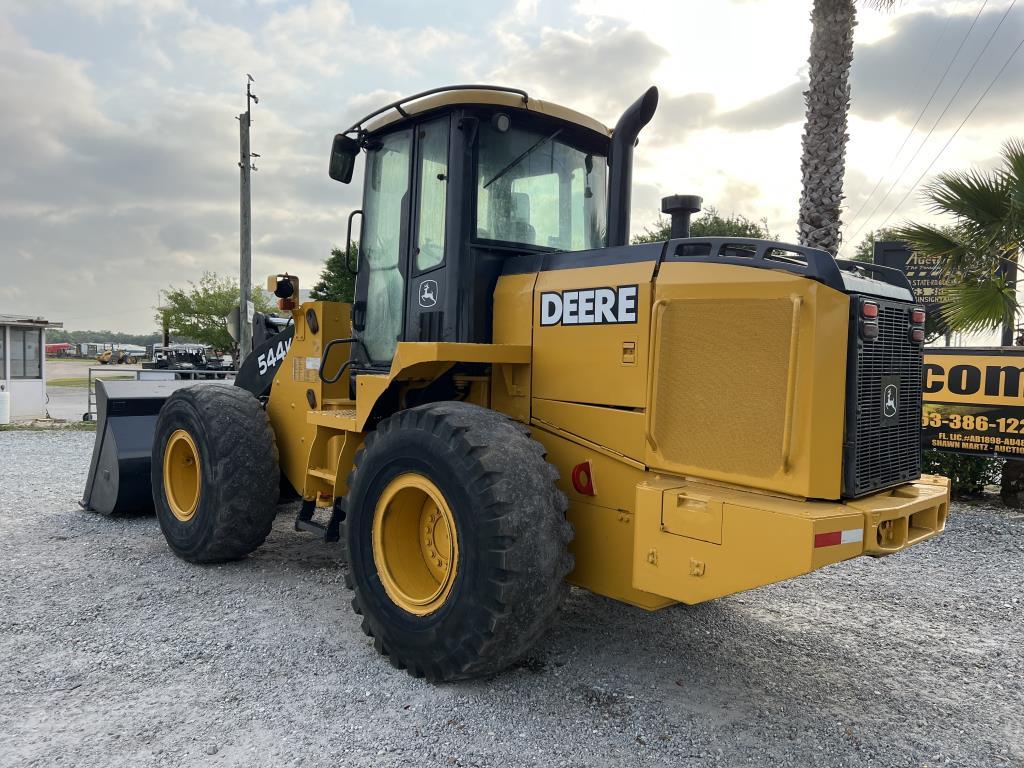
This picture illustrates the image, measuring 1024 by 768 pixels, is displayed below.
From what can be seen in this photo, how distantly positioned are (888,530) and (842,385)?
68 cm

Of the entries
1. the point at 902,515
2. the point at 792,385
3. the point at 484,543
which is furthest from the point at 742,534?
the point at 484,543

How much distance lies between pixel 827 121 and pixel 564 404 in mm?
7043

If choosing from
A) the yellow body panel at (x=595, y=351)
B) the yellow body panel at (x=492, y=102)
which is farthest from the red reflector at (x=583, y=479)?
the yellow body panel at (x=492, y=102)

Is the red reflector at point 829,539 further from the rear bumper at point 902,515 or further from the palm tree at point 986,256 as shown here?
the palm tree at point 986,256

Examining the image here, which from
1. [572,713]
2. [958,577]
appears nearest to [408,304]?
[572,713]

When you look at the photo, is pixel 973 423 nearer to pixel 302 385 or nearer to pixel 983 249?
pixel 983 249

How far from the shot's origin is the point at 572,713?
11.6 feet

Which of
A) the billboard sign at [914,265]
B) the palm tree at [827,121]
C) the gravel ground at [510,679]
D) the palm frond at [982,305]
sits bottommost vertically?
the gravel ground at [510,679]

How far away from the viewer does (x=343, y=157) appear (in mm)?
5125

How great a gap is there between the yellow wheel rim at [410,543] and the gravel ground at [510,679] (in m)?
0.42

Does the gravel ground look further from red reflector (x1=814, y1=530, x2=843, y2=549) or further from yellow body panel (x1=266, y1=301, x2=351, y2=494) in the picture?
red reflector (x1=814, y1=530, x2=843, y2=549)

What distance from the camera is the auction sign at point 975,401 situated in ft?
27.3

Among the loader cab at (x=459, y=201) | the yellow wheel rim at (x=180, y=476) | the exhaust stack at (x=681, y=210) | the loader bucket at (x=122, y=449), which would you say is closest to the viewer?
the exhaust stack at (x=681, y=210)

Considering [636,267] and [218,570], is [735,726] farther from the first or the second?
[218,570]
